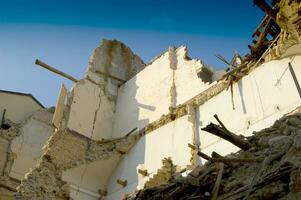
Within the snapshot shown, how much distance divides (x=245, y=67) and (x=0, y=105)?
49.6 ft

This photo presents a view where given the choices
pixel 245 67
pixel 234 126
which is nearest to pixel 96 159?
pixel 234 126

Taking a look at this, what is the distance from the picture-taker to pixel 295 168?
2906 mm

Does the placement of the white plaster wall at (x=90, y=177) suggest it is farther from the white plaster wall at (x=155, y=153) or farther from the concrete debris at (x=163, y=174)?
the concrete debris at (x=163, y=174)

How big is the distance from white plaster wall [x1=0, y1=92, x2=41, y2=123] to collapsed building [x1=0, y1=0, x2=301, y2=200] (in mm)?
4683

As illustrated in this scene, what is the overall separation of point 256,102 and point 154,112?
434 cm

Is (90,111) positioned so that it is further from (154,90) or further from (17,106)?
(17,106)

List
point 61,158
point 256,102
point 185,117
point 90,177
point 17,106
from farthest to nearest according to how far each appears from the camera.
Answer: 1. point 17,106
2. point 90,177
3. point 61,158
4. point 185,117
5. point 256,102

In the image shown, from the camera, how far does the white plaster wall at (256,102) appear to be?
862 cm

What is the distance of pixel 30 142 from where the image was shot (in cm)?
1934

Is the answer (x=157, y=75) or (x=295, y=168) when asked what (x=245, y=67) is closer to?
(x=157, y=75)

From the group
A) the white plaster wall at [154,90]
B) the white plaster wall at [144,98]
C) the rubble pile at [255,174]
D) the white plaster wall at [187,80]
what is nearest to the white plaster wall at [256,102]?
the white plaster wall at [187,80]

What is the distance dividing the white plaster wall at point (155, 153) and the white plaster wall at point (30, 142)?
8.11 m

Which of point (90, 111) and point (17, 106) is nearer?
point (90, 111)

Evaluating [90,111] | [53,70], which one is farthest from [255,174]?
[53,70]
